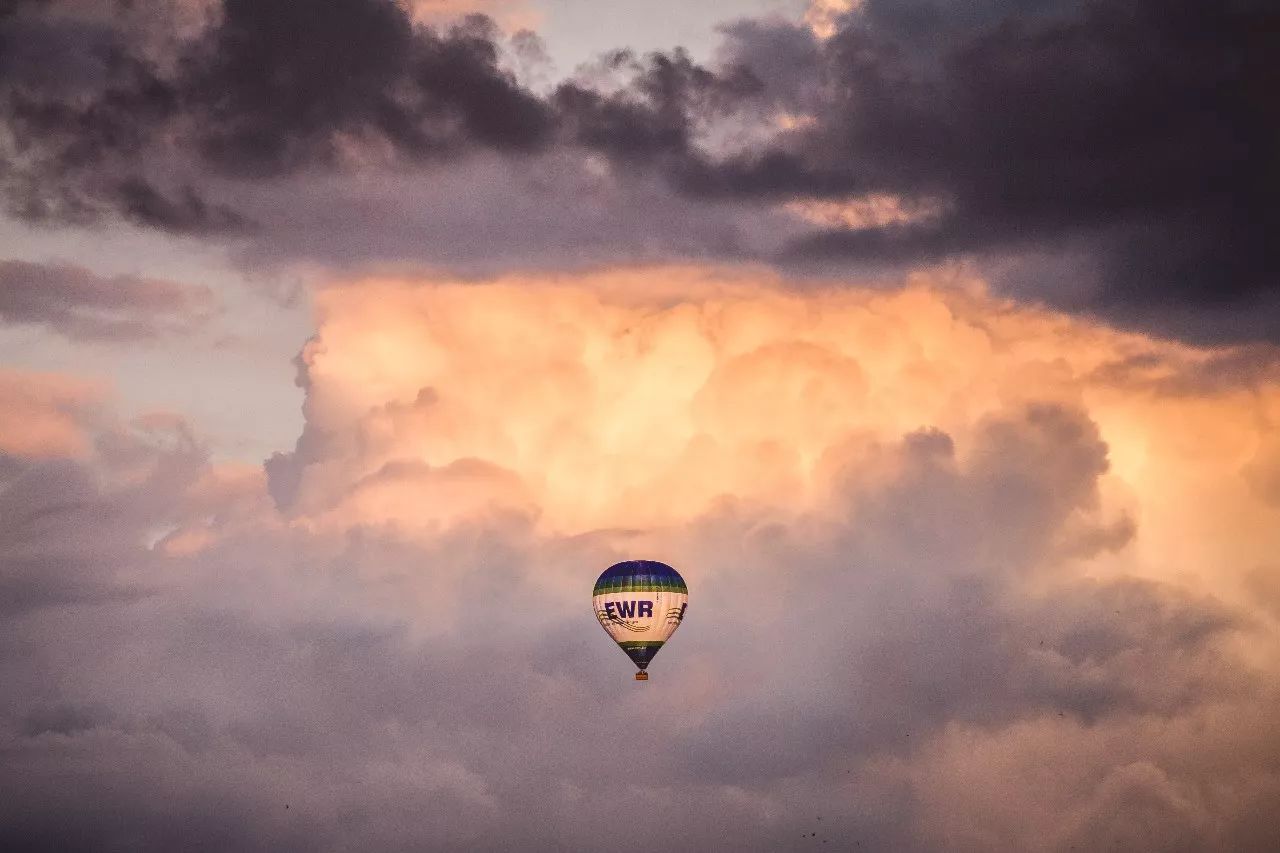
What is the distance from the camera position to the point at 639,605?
139875mm

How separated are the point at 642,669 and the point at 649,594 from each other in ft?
34.8

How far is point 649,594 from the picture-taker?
140125mm

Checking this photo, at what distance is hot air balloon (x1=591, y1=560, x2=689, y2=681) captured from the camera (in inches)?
5521

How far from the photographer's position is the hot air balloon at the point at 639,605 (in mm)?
140225

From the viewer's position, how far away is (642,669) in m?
144
